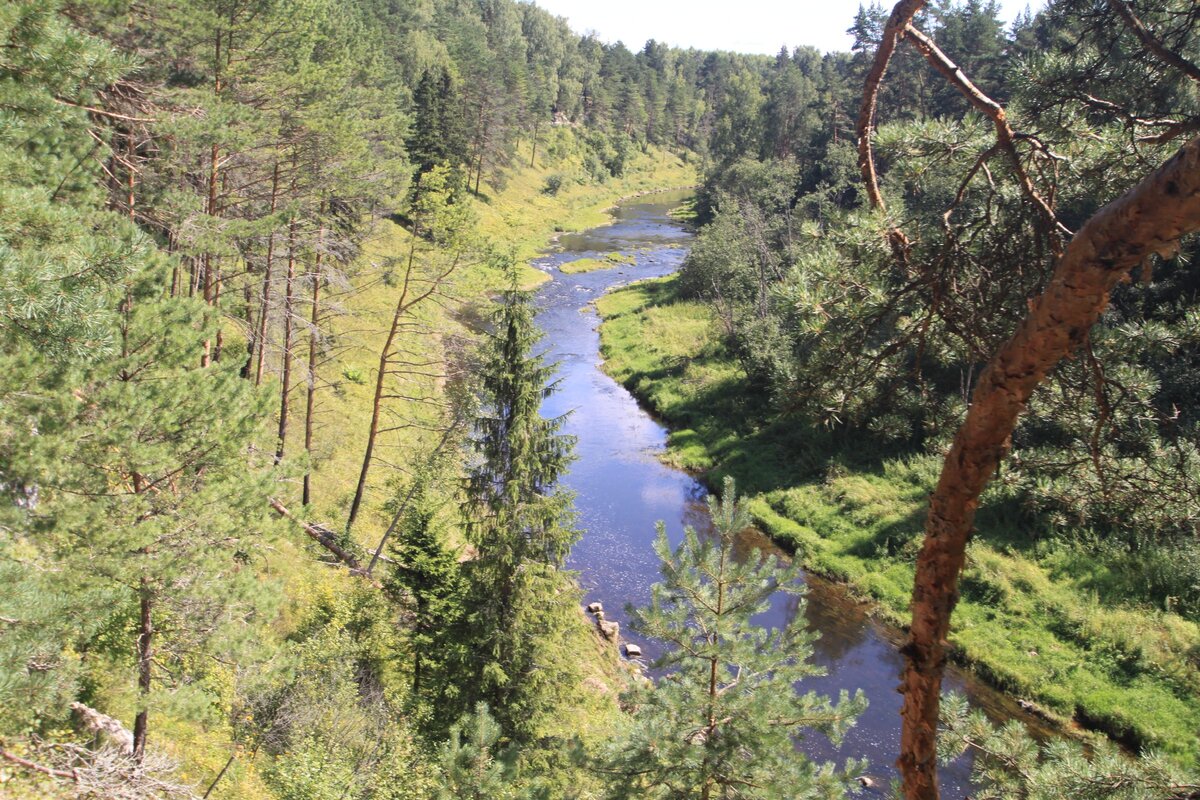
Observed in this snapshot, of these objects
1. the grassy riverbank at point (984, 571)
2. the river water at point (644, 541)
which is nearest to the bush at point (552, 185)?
the river water at point (644, 541)

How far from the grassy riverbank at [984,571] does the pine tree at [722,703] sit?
5.01m

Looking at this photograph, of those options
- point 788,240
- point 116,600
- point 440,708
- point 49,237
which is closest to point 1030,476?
point 49,237

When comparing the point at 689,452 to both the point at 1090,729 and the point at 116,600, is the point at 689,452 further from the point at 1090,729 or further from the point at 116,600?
the point at 116,600

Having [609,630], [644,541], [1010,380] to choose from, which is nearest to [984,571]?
[644,541]

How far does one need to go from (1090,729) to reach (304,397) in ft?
82.2

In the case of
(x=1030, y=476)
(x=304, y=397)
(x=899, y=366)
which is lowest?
(x=304, y=397)

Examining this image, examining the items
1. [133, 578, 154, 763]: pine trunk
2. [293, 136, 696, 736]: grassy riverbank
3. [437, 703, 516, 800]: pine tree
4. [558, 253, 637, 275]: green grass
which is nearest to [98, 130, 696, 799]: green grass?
[293, 136, 696, 736]: grassy riverbank

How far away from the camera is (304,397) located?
88.4ft

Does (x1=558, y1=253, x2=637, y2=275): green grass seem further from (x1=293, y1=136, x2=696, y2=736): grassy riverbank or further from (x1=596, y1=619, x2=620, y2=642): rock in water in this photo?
(x1=596, y1=619, x2=620, y2=642): rock in water

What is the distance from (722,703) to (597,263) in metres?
53.3

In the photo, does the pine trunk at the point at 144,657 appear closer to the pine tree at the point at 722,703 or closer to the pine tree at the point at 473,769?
the pine tree at the point at 473,769

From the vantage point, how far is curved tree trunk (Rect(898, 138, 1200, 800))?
8.93 feet

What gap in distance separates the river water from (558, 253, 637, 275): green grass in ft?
29.2

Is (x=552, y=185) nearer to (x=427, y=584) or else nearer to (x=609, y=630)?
(x=609, y=630)
